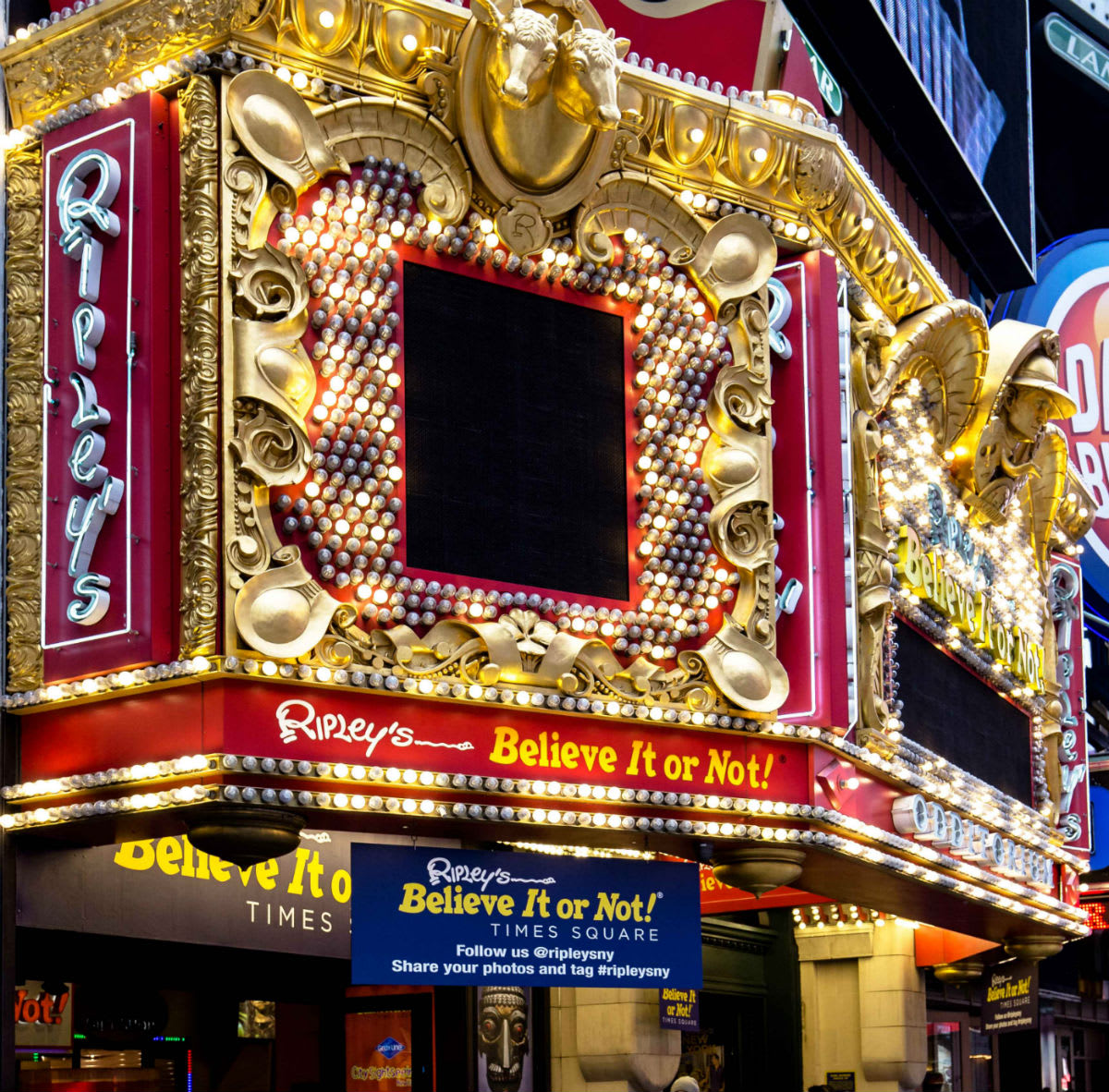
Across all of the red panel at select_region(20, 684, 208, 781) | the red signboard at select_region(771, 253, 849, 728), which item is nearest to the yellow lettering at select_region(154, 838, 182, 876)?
the red panel at select_region(20, 684, 208, 781)

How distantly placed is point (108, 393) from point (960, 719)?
924cm

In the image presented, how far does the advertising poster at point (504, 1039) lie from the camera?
15156 millimetres

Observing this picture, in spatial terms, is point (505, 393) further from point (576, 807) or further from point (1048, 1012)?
point (1048, 1012)

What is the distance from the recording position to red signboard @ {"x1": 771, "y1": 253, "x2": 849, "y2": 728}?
44.0ft

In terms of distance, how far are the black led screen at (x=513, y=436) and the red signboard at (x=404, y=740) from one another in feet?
3.25

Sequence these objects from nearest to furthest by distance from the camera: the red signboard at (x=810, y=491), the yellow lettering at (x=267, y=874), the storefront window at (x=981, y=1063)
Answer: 1. the red signboard at (x=810, y=491)
2. the yellow lettering at (x=267, y=874)
3. the storefront window at (x=981, y=1063)

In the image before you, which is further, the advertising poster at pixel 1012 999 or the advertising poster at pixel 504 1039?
the advertising poster at pixel 1012 999

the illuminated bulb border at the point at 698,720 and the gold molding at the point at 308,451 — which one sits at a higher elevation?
the gold molding at the point at 308,451

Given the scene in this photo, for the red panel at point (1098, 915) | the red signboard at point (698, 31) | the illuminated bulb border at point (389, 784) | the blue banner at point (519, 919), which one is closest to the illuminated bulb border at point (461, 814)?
the illuminated bulb border at point (389, 784)

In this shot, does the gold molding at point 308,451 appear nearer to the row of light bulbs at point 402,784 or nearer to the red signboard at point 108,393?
the red signboard at point 108,393

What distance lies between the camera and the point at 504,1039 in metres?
15.3

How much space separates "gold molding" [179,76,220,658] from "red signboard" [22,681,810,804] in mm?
450

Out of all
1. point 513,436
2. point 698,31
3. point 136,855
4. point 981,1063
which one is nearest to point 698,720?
point 513,436

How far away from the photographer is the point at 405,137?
1206cm
